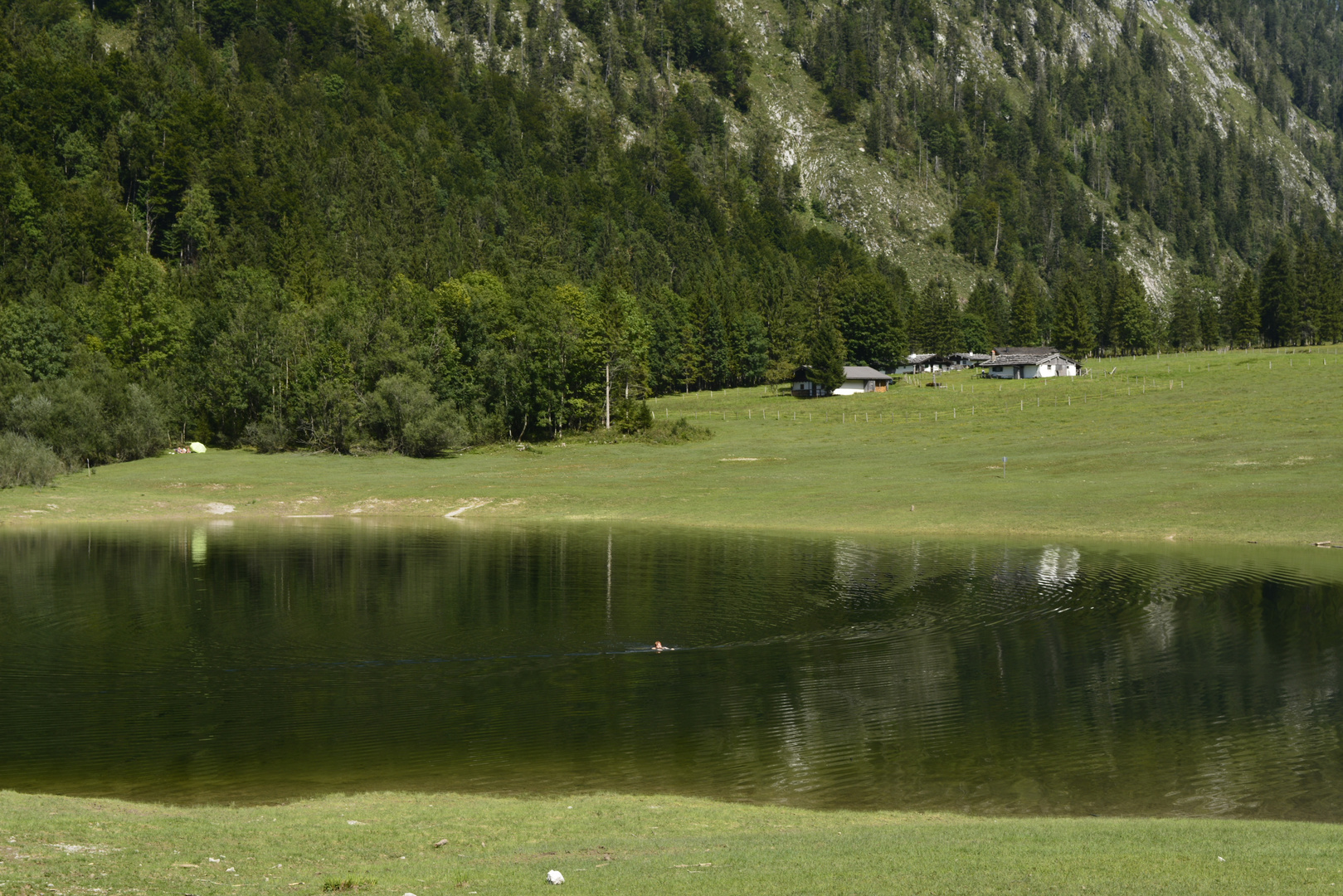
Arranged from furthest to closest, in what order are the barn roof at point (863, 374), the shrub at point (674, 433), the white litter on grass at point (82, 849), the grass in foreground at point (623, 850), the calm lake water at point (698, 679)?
the barn roof at point (863, 374)
the shrub at point (674, 433)
the calm lake water at point (698, 679)
the white litter on grass at point (82, 849)
the grass in foreground at point (623, 850)

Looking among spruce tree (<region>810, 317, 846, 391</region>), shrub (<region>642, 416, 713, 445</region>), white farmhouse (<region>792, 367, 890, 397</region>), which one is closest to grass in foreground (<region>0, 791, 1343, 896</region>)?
shrub (<region>642, 416, 713, 445</region>)

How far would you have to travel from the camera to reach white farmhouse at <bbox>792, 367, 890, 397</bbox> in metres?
176

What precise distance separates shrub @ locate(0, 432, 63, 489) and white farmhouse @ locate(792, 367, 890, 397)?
116780mm

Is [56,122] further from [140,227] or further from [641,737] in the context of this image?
[641,737]

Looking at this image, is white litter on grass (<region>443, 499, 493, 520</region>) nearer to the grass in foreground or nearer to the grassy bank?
the grassy bank

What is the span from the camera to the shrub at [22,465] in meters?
79.1

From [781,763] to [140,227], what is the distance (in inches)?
7338

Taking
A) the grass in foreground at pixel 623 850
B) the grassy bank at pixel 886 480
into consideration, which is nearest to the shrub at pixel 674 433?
the grassy bank at pixel 886 480

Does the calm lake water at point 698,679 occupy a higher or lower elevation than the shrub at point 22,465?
lower

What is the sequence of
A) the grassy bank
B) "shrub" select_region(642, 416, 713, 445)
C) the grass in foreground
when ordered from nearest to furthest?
the grass in foreground, the grassy bank, "shrub" select_region(642, 416, 713, 445)

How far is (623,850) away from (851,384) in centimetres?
16622

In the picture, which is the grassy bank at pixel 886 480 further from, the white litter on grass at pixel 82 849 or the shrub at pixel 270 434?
the white litter on grass at pixel 82 849

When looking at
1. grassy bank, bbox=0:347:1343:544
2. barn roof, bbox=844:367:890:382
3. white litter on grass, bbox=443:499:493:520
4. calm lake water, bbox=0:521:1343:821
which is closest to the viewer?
calm lake water, bbox=0:521:1343:821

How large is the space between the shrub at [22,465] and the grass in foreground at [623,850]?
230 ft
